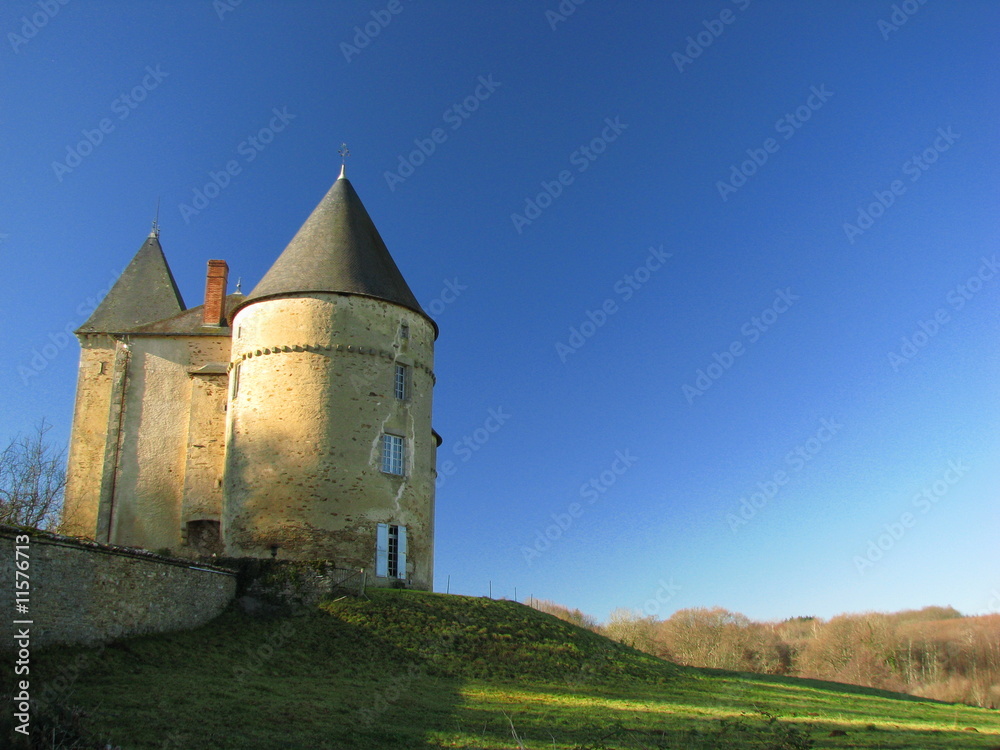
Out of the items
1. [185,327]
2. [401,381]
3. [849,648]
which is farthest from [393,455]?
[849,648]

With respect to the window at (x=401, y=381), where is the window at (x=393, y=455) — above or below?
below

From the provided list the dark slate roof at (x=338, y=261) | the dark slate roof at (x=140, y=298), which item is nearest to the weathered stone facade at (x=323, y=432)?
the dark slate roof at (x=338, y=261)

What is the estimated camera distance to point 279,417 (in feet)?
72.5

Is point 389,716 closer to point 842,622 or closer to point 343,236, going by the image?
point 343,236

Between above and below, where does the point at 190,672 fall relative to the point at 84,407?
below

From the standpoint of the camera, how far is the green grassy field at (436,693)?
10227 millimetres

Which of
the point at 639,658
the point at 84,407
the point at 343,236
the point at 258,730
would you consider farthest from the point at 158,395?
the point at 258,730

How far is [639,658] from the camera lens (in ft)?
66.9

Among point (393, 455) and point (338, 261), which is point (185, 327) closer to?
point (338, 261)

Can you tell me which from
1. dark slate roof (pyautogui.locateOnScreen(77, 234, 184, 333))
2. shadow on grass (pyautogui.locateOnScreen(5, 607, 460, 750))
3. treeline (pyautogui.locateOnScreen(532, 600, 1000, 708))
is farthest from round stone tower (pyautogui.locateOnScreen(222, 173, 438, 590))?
treeline (pyautogui.locateOnScreen(532, 600, 1000, 708))

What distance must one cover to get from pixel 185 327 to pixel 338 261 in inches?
252

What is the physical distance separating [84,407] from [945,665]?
45.3 metres

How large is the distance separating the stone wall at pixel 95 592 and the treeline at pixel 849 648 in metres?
29.3

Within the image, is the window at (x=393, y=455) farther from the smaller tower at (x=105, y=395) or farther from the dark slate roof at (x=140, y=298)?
the dark slate roof at (x=140, y=298)
